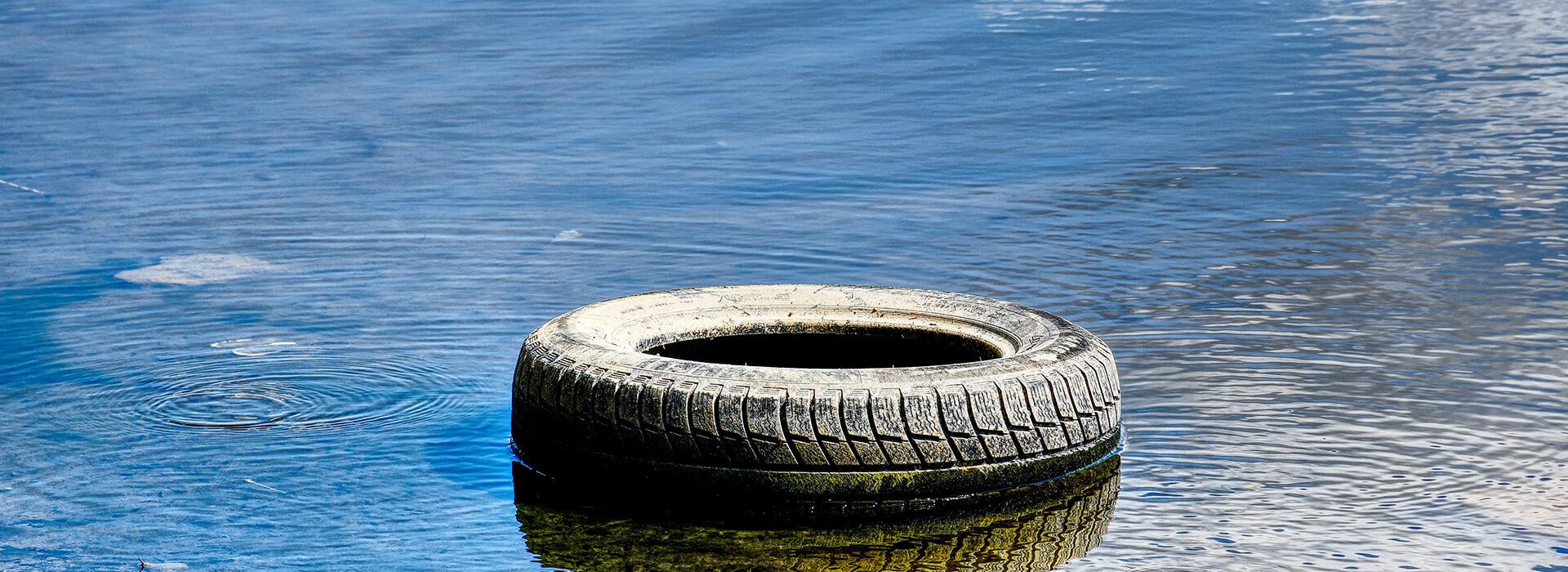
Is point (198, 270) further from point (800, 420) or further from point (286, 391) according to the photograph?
point (800, 420)

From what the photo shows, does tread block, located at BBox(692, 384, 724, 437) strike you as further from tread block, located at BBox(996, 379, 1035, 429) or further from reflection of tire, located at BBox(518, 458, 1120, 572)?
tread block, located at BBox(996, 379, 1035, 429)

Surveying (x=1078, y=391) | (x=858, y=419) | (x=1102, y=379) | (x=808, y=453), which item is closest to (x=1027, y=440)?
(x=1078, y=391)

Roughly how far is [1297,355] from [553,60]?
9490mm

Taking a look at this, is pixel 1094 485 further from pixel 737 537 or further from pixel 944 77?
pixel 944 77

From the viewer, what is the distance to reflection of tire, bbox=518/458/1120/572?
374 cm

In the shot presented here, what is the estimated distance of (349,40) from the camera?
50.7ft

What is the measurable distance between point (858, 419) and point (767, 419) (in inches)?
9.1

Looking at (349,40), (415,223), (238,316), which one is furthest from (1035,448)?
(349,40)

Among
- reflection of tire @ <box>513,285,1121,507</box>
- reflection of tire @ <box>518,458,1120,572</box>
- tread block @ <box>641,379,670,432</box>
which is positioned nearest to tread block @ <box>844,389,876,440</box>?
reflection of tire @ <box>513,285,1121,507</box>

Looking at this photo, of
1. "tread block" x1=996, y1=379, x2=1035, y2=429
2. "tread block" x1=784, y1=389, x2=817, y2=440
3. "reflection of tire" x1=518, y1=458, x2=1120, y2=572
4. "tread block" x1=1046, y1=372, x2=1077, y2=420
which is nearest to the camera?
"reflection of tire" x1=518, y1=458, x2=1120, y2=572

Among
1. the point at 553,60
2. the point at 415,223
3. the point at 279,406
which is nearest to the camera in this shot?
the point at 279,406

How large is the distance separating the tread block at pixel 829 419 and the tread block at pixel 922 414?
0.17 meters

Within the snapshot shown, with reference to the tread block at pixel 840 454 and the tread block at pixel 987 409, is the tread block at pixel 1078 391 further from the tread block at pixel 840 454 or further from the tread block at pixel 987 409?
the tread block at pixel 840 454

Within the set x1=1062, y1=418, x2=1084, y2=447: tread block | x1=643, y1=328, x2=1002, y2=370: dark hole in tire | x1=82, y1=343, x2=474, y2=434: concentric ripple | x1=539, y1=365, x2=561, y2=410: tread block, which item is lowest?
x1=82, y1=343, x2=474, y2=434: concentric ripple
